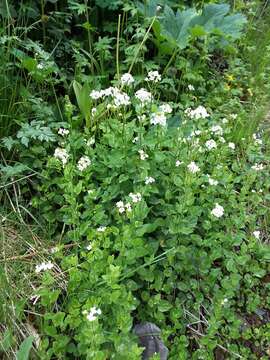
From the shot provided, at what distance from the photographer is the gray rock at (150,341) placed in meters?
1.89

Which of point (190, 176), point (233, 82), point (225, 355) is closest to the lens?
point (190, 176)

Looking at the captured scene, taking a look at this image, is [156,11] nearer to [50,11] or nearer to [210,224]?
[50,11]

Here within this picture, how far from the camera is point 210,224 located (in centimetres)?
208

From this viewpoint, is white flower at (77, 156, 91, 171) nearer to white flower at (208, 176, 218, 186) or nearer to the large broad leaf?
white flower at (208, 176, 218, 186)

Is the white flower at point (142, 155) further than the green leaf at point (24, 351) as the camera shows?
Yes

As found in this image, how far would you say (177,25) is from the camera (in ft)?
9.80

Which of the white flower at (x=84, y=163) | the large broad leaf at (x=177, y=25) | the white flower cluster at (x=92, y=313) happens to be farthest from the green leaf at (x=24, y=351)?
the large broad leaf at (x=177, y=25)

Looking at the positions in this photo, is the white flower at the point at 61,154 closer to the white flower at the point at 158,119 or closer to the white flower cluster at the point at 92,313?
the white flower at the point at 158,119

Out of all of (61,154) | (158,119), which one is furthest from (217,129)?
(61,154)

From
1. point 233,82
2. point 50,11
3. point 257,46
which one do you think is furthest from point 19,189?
point 257,46

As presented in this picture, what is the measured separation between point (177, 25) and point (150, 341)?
187 cm

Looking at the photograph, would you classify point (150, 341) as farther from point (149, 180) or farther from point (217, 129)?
point (217, 129)

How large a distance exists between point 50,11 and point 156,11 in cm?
61

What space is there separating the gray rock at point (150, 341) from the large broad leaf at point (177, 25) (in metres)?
1.69
